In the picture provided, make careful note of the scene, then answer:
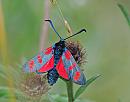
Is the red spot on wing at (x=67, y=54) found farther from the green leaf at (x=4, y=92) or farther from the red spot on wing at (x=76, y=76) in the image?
the green leaf at (x=4, y=92)

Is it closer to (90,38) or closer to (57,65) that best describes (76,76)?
(57,65)

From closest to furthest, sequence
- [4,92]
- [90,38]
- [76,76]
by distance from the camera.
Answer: [76,76]
[4,92]
[90,38]

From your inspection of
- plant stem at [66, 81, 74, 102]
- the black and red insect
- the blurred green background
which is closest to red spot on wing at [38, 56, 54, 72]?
the black and red insect

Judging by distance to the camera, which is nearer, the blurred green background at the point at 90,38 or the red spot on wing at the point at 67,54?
the red spot on wing at the point at 67,54

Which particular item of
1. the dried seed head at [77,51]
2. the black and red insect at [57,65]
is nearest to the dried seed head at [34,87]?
the black and red insect at [57,65]

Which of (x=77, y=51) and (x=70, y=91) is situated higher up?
(x=77, y=51)

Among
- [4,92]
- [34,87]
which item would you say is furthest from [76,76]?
[4,92]
